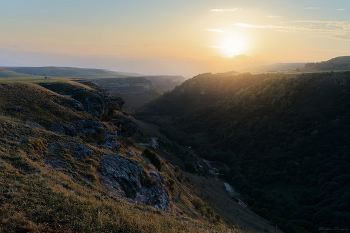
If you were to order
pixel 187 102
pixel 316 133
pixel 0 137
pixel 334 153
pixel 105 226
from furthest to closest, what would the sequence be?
pixel 187 102
pixel 316 133
pixel 334 153
pixel 0 137
pixel 105 226

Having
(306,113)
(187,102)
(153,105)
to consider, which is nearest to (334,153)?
(306,113)

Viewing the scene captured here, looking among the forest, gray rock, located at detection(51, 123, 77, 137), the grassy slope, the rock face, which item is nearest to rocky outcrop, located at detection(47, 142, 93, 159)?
the grassy slope

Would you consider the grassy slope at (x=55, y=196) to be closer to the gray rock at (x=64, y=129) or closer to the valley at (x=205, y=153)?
the valley at (x=205, y=153)

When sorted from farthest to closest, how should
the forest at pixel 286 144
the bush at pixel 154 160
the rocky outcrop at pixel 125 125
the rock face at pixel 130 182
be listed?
1. the rocky outcrop at pixel 125 125
2. the forest at pixel 286 144
3. the bush at pixel 154 160
4. the rock face at pixel 130 182

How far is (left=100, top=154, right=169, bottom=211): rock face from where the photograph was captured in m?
14.2

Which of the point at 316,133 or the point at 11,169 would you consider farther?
the point at 316,133

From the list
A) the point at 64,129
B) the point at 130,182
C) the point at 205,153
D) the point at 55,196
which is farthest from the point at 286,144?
the point at 55,196

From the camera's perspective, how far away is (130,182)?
15539 mm

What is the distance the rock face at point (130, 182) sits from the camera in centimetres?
1422

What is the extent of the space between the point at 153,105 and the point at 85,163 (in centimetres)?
11130

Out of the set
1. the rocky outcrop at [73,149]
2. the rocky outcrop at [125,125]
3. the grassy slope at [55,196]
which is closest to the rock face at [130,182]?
the grassy slope at [55,196]

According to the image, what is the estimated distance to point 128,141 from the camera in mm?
35406

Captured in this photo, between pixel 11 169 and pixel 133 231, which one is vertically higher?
pixel 11 169

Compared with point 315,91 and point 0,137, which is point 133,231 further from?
point 315,91
